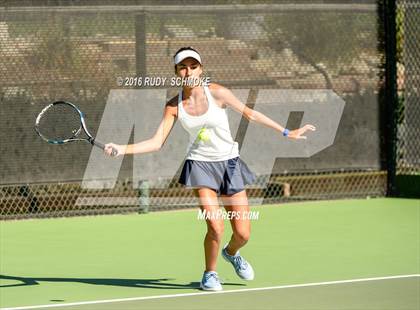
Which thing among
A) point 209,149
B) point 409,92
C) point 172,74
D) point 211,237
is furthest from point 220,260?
point 409,92

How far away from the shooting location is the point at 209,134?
895cm

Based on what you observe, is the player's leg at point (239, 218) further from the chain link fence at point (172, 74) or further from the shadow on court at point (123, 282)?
the chain link fence at point (172, 74)

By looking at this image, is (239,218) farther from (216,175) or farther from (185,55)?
(185,55)

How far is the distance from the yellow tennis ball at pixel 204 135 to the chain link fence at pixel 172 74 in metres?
4.66

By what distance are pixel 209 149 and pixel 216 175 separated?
0.66ft

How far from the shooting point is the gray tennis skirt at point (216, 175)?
8938 mm

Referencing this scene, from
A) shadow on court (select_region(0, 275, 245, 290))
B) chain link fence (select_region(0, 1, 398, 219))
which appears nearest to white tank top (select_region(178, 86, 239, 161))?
shadow on court (select_region(0, 275, 245, 290))

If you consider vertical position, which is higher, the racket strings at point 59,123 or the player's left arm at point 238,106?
the racket strings at point 59,123

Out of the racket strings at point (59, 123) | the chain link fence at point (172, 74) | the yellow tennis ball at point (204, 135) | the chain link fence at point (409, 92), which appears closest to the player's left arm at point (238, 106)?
the yellow tennis ball at point (204, 135)

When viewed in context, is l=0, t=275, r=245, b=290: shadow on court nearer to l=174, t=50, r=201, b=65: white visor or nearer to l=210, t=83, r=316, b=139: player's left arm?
l=210, t=83, r=316, b=139: player's left arm

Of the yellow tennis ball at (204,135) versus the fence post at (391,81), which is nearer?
the yellow tennis ball at (204,135)

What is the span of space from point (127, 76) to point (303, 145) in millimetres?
2484

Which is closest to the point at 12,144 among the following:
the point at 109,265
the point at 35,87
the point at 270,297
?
the point at 35,87

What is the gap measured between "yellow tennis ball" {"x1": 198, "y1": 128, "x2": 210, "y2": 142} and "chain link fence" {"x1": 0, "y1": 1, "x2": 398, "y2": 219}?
4.66 m
